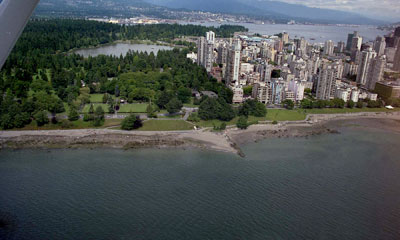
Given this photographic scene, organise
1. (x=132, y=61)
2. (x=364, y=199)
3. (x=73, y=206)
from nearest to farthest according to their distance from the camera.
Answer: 1. (x=73, y=206)
2. (x=364, y=199)
3. (x=132, y=61)

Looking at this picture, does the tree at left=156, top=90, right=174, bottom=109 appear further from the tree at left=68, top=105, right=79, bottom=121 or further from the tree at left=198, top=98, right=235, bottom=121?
A: the tree at left=68, top=105, right=79, bottom=121

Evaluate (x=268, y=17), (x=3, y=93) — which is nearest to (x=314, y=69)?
(x=3, y=93)

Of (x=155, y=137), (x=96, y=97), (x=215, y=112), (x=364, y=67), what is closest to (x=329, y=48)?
(x=364, y=67)

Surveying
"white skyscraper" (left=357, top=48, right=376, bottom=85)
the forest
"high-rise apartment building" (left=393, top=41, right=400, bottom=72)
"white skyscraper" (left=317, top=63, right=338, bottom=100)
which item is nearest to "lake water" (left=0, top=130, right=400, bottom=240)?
the forest

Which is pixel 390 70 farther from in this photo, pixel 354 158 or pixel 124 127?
pixel 124 127

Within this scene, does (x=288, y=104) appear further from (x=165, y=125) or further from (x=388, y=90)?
(x=165, y=125)

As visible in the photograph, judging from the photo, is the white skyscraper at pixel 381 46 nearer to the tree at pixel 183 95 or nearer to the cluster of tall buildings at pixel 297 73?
the cluster of tall buildings at pixel 297 73
